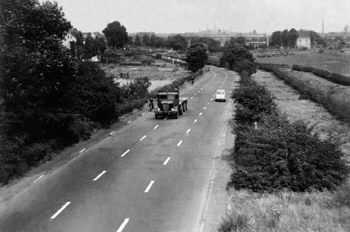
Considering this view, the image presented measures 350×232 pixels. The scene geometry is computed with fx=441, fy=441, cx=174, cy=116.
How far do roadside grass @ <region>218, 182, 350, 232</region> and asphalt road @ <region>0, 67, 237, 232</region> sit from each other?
5.03 feet

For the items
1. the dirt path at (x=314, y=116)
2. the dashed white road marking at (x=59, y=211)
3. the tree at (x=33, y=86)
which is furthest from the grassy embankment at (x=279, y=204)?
the tree at (x=33, y=86)

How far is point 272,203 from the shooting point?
53.8ft

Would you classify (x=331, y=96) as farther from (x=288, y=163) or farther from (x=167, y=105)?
(x=288, y=163)

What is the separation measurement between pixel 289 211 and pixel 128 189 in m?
7.83

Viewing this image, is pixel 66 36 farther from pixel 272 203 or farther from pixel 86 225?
pixel 272 203

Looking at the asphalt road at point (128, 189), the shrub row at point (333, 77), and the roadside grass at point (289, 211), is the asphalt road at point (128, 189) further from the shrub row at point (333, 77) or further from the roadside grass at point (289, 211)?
the shrub row at point (333, 77)

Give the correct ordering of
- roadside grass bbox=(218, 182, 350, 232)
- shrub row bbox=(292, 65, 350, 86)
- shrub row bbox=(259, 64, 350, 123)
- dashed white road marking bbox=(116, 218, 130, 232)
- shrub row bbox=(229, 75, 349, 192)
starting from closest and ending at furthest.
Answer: roadside grass bbox=(218, 182, 350, 232), dashed white road marking bbox=(116, 218, 130, 232), shrub row bbox=(229, 75, 349, 192), shrub row bbox=(259, 64, 350, 123), shrub row bbox=(292, 65, 350, 86)

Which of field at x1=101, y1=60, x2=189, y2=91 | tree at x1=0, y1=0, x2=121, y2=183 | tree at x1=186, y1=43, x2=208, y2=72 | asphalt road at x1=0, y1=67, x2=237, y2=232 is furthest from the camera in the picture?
tree at x1=186, y1=43, x2=208, y2=72

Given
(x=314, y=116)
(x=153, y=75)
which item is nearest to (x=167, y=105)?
(x=314, y=116)

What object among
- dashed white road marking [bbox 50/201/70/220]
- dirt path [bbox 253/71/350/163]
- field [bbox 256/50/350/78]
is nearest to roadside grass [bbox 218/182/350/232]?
dirt path [bbox 253/71/350/163]

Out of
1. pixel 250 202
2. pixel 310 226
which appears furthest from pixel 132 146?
pixel 310 226

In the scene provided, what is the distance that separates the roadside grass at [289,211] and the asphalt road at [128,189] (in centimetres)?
153

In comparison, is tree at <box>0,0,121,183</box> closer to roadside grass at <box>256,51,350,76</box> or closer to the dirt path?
the dirt path

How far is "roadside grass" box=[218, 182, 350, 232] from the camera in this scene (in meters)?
13.1
